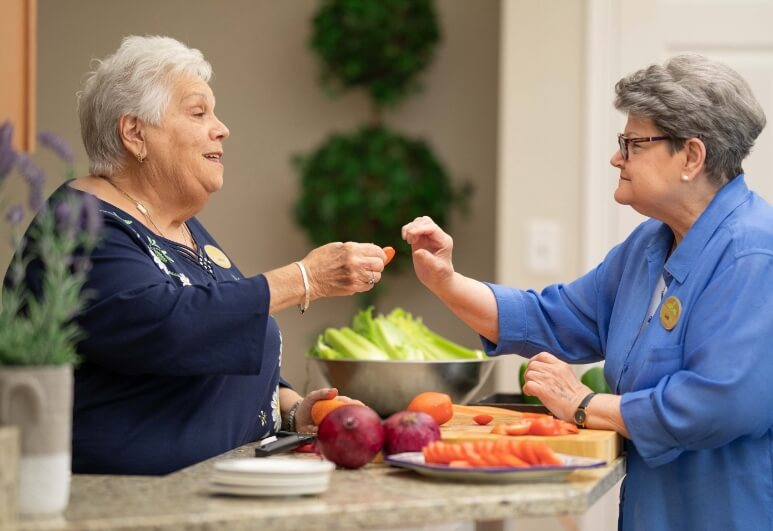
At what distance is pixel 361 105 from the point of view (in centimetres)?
498

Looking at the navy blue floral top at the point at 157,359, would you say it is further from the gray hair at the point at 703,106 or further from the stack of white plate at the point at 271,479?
the gray hair at the point at 703,106

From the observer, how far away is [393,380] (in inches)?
106

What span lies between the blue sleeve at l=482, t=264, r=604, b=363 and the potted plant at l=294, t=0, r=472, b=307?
2.25 metres

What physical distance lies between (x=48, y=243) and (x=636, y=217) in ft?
9.08

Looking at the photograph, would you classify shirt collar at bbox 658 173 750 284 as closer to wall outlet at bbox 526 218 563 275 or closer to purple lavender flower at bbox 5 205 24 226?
purple lavender flower at bbox 5 205 24 226

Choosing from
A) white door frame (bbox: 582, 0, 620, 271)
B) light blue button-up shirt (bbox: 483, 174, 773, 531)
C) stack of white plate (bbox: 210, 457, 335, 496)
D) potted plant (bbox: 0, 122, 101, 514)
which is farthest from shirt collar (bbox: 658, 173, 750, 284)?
white door frame (bbox: 582, 0, 620, 271)

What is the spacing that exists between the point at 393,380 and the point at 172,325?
942mm

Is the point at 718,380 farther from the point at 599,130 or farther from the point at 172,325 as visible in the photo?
the point at 599,130

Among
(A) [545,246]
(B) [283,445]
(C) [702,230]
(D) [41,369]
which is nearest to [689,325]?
(C) [702,230]

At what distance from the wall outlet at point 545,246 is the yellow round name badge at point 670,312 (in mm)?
1737

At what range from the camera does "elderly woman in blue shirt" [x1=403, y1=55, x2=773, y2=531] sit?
6.49 feet

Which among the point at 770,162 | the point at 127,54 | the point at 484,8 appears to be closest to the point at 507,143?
the point at 770,162

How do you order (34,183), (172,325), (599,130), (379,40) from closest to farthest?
(34,183)
(172,325)
(599,130)
(379,40)

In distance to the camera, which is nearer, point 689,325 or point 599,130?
point 689,325
